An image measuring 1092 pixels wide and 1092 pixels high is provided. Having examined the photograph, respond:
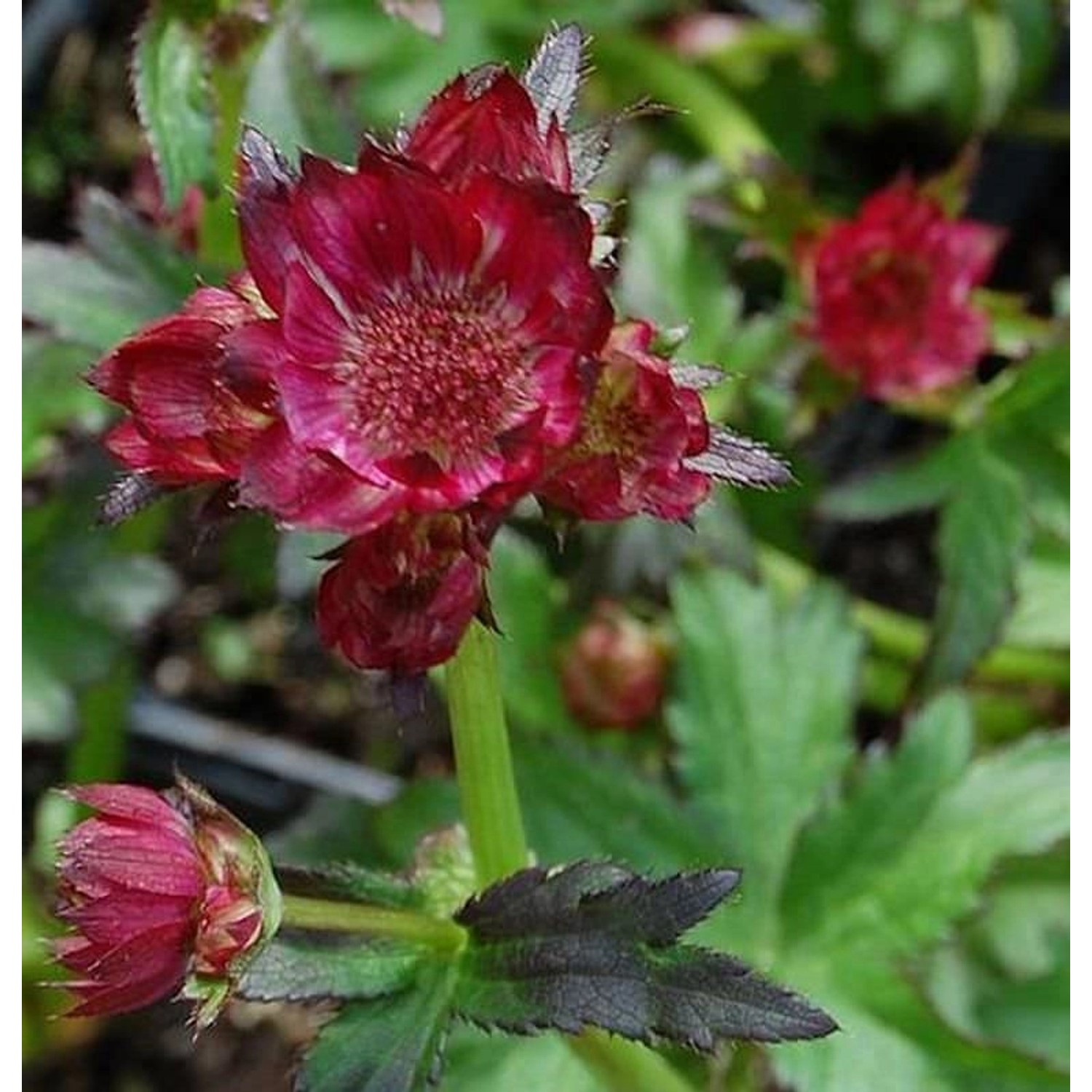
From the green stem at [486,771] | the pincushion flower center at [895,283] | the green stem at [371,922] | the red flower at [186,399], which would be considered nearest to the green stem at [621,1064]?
the green stem at [486,771]

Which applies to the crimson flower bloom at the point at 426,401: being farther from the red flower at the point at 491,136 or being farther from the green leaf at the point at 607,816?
the green leaf at the point at 607,816

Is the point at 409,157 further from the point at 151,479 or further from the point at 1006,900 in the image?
the point at 1006,900

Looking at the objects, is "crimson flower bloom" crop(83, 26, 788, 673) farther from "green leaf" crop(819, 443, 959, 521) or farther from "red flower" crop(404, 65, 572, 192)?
"green leaf" crop(819, 443, 959, 521)

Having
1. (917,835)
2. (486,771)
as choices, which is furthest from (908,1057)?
(486,771)

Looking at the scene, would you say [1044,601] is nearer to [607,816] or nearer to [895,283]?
[895,283]

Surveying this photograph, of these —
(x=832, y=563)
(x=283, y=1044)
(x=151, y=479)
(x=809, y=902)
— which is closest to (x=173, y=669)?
(x=283, y=1044)
